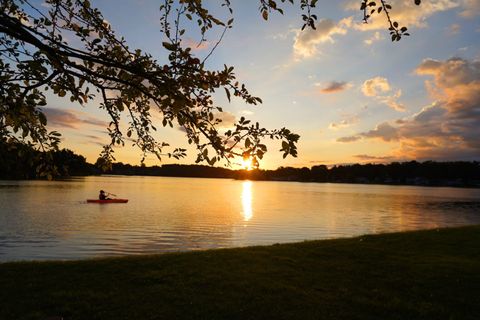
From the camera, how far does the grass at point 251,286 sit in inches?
392

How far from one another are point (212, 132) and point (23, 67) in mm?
2550

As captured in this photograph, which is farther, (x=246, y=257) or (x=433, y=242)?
(x=433, y=242)

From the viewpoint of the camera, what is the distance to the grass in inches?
392

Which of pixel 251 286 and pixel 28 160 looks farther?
pixel 251 286

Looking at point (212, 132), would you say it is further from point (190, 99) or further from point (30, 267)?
point (30, 267)

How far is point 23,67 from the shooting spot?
4.87 meters

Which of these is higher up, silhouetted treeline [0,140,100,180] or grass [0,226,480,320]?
silhouetted treeline [0,140,100,180]

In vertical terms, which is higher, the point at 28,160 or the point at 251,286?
the point at 28,160

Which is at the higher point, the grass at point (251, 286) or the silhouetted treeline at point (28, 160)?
the silhouetted treeline at point (28, 160)

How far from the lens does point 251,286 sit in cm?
1194

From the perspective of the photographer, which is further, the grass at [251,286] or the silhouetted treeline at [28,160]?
the grass at [251,286]

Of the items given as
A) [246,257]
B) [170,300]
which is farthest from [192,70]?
[246,257]

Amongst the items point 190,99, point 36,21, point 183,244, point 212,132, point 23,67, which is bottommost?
point 183,244

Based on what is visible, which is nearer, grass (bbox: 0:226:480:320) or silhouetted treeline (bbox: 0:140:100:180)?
silhouetted treeline (bbox: 0:140:100:180)
